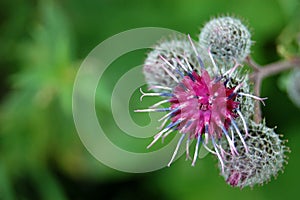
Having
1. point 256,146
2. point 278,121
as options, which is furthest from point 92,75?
point 256,146

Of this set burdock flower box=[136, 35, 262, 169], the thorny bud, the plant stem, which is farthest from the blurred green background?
burdock flower box=[136, 35, 262, 169]

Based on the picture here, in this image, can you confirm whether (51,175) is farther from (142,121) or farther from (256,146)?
(256,146)

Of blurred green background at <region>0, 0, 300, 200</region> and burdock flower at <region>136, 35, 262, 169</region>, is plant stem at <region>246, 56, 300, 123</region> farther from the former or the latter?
blurred green background at <region>0, 0, 300, 200</region>

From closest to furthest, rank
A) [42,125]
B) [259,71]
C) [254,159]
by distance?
[254,159] → [259,71] → [42,125]

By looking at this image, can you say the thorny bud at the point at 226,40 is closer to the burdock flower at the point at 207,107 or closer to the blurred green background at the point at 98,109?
the burdock flower at the point at 207,107

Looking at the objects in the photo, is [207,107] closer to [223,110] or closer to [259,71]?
[223,110]

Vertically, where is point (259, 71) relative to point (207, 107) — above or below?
above

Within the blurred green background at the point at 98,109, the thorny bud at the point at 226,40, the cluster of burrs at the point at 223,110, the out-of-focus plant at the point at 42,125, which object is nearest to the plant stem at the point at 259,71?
the cluster of burrs at the point at 223,110

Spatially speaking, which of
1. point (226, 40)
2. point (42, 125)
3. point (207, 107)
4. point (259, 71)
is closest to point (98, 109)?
point (42, 125)
